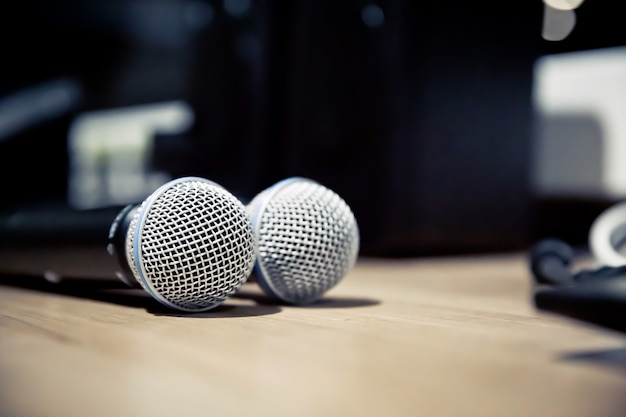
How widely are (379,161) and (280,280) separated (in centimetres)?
126

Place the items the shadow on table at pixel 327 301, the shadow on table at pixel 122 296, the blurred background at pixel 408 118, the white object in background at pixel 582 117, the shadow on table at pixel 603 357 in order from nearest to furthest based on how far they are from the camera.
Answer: the shadow on table at pixel 603 357 < the shadow on table at pixel 122 296 < the shadow on table at pixel 327 301 < the blurred background at pixel 408 118 < the white object in background at pixel 582 117

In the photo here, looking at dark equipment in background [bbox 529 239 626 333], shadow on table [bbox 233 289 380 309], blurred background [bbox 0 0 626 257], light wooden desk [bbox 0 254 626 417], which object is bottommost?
shadow on table [bbox 233 289 380 309]

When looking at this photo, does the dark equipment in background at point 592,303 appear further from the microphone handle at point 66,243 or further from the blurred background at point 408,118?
the blurred background at point 408,118

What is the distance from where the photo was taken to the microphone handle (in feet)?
3.34

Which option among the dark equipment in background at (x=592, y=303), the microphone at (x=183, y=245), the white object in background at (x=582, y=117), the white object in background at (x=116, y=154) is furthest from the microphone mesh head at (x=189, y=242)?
the white object in background at (x=116, y=154)

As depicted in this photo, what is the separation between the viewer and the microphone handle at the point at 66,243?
1019 mm

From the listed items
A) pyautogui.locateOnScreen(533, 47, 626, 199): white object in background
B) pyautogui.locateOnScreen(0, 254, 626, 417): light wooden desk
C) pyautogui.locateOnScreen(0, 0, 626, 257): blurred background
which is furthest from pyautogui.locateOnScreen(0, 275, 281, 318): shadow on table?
pyautogui.locateOnScreen(533, 47, 626, 199): white object in background

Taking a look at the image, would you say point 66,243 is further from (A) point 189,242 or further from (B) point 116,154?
(B) point 116,154

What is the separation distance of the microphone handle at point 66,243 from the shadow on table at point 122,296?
21 millimetres

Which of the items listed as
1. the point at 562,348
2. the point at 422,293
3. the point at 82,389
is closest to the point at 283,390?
the point at 82,389

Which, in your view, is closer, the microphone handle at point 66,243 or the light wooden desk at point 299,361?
the light wooden desk at point 299,361

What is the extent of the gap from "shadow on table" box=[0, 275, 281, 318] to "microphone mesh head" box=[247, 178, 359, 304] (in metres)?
0.05

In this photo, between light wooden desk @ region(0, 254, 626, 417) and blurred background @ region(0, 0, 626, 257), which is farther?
blurred background @ region(0, 0, 626, 257)

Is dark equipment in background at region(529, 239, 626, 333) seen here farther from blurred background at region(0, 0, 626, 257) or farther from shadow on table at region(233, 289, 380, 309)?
blurred background at region(0, 0, 626, 257)
